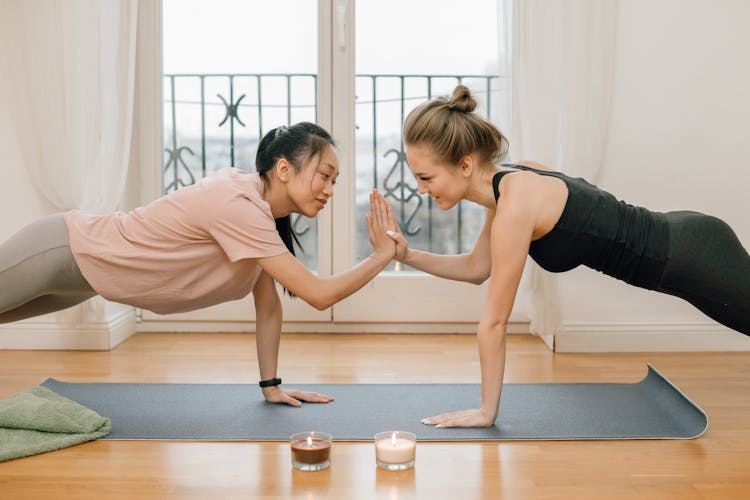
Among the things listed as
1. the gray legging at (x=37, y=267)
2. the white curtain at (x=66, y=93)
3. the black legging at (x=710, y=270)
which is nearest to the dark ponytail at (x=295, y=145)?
the gray legging at (x=37, y=267)

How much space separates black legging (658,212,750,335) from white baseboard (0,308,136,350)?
2270 mm

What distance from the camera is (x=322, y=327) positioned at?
3998 millimetres

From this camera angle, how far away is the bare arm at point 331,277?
2439 millimetres

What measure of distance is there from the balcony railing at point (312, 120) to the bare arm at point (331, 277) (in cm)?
141

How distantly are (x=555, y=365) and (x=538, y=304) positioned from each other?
361mm

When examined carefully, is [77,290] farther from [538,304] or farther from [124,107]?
[538,304]

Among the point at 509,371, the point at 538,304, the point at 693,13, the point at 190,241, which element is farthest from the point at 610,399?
the point at 693,13

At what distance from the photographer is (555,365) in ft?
11.2

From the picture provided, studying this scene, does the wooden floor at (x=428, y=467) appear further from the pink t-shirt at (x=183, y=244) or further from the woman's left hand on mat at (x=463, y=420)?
the pink t-shirt at (x=183, y=244)

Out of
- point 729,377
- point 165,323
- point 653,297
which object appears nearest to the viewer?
point 729,377

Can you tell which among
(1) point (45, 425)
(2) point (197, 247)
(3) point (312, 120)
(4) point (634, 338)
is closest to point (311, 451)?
(2) point (197, 247)

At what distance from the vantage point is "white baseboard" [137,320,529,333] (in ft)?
13.1

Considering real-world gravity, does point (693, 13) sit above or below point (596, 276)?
above

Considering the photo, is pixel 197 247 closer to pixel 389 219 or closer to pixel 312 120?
pixel 389 219
